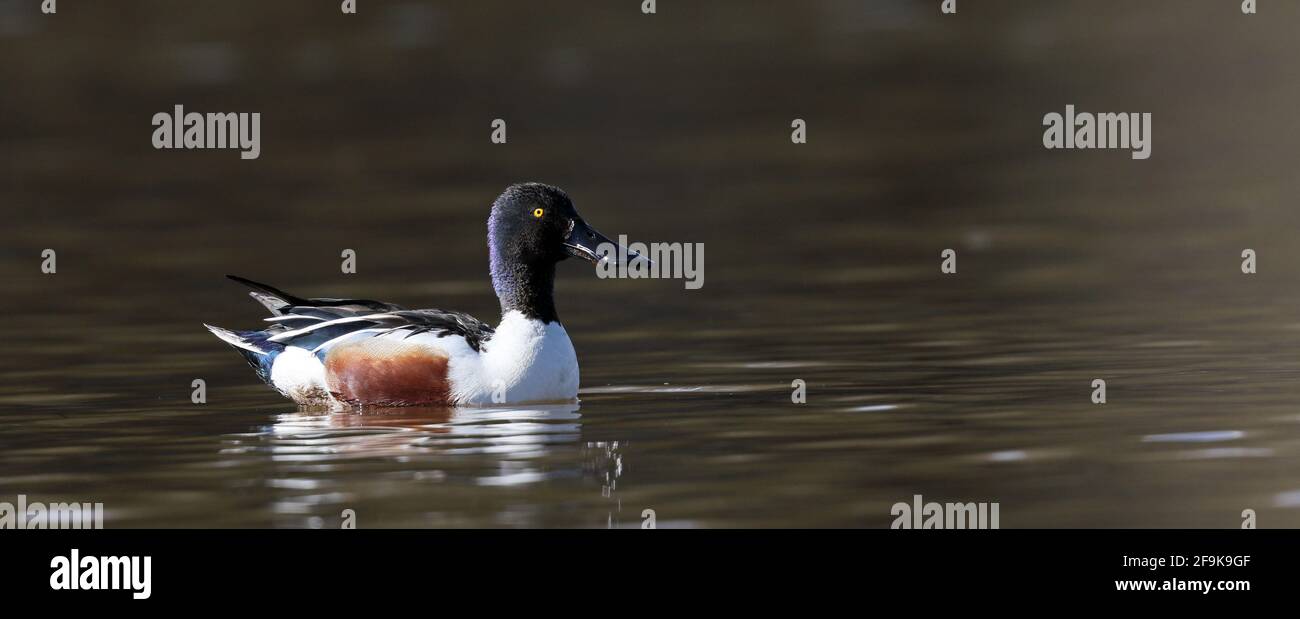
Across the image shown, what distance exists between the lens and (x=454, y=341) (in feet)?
39.7

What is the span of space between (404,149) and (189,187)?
10.9ft

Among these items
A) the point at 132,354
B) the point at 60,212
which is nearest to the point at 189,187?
the point at 60,212

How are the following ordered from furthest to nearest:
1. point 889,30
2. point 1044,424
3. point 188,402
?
point 889,30, point 188,402, point 1044,424

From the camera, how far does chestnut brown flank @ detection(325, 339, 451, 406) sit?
12062mm

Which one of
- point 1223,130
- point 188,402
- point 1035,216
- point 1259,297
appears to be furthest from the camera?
point 1223,130

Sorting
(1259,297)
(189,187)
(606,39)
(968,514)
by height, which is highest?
(606,39)

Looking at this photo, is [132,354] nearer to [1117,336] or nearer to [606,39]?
[1117,336]

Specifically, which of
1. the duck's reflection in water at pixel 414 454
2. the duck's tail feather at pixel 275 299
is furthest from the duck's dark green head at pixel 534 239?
the duck's tail feather at pixel 275 299

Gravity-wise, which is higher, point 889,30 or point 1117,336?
point 889,30

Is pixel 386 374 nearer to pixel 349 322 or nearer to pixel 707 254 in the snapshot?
pixel 349 322

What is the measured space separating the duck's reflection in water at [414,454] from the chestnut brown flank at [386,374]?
0.10 m

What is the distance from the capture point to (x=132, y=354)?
14133 millimetres

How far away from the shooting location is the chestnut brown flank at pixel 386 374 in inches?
475

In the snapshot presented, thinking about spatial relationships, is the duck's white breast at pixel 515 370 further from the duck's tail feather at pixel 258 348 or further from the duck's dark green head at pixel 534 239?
the duck's tail feather at pixel 258 348
